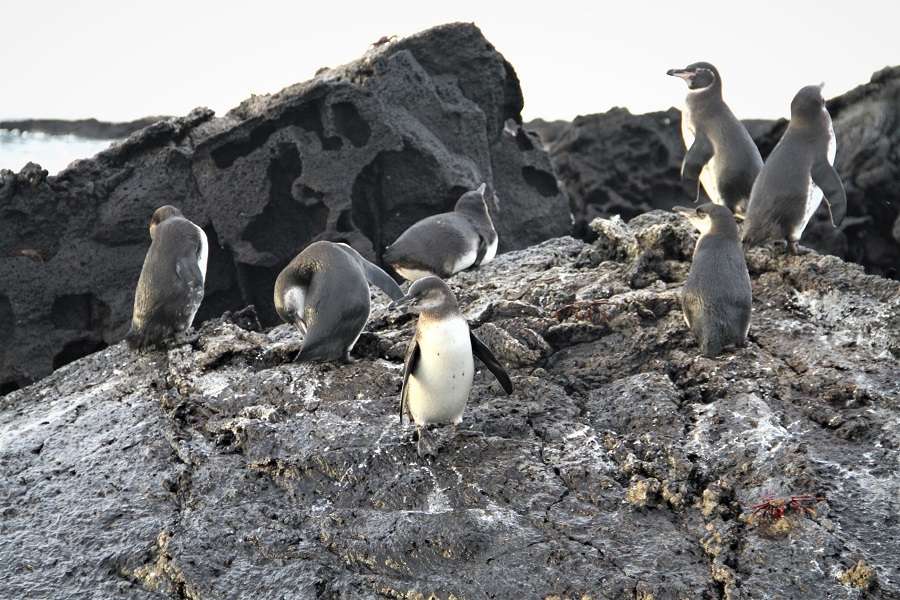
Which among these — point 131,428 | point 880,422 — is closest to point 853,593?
point 880,422

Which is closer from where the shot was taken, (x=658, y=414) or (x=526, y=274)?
(x=658, y=414)

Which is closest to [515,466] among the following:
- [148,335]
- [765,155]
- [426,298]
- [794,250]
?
[426,298]

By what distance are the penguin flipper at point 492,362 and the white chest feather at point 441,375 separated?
0.15m

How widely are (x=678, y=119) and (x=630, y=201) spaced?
1197mm

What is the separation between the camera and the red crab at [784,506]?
4910 mm

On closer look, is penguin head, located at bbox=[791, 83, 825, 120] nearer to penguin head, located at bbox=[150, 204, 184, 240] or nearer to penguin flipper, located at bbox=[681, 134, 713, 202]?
penguin flipper, located at bbox=[681, 134, 713, 202]

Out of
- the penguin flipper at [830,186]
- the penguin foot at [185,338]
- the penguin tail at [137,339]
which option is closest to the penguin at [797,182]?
the penguin flipper at [830,186]

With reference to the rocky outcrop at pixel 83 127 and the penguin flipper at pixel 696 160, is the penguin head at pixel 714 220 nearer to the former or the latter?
the penguin flipper at pixel 696 160

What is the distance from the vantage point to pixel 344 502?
5.46 m

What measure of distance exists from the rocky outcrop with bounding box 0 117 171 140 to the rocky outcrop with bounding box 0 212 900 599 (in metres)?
13.1

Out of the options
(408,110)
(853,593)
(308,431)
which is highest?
(408,110)

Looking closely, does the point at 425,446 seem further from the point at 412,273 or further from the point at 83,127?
the point at 83,127

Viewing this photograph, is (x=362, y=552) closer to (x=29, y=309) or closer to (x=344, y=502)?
(x=344, y=502)

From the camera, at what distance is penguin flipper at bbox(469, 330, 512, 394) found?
614 centimetres
